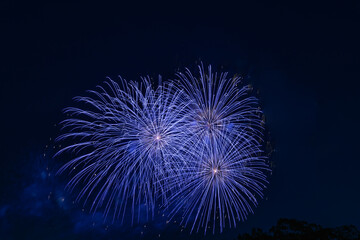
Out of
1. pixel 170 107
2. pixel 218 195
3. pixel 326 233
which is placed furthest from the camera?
pixel 326 233

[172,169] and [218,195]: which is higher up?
[172,169]

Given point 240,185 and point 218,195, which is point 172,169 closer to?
point 218,195

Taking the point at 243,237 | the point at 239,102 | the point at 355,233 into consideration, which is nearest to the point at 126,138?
the point at 239,102

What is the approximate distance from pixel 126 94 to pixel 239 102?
7673mm

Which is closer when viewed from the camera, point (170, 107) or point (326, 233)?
point (170, 107)

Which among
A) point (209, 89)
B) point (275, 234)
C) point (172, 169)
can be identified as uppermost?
point (209, 89)

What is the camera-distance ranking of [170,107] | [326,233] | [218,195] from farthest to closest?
[326,233] → [170,107] → [218,195]

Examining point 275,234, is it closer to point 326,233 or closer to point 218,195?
point 326,233

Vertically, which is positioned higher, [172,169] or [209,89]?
[209,89]

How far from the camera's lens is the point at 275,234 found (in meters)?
25.8

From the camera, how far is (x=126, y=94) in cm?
2134

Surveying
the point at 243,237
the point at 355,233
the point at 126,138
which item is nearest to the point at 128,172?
the point at 126,138

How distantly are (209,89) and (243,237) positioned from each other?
1325 centimetres

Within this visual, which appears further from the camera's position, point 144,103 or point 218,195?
point 144,103
